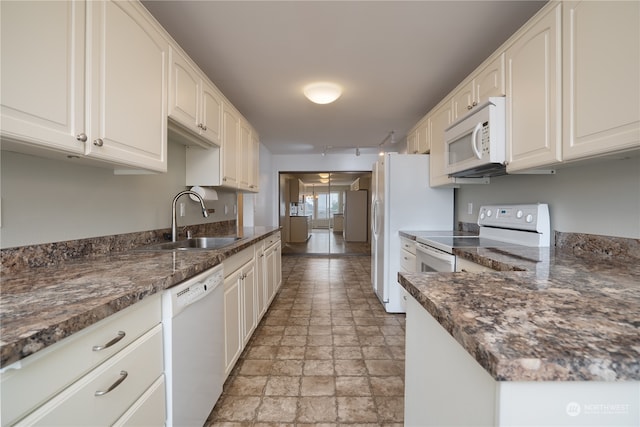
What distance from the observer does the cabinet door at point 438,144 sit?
2574 millimetres

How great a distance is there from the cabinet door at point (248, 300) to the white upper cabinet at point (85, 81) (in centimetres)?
100

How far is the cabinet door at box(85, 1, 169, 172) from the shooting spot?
110 cm

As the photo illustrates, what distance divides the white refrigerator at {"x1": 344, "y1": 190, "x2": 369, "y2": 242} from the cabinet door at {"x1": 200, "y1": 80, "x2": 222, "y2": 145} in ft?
19.7

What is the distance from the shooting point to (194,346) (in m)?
1.25

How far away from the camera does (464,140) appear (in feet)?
7.13

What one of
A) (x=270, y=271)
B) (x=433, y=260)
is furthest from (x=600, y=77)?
(x=270, y=271)

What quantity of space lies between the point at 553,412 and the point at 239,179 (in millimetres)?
2755

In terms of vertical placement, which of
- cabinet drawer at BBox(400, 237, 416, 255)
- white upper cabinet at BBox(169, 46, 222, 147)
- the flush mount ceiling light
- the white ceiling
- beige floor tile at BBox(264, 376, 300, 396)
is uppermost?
the white ceiling

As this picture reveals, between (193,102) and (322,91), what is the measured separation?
1.18m

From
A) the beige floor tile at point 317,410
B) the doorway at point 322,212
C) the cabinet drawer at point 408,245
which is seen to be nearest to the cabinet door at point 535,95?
the cabinet drawer at point 408,245

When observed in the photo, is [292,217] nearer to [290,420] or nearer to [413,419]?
[290,420]

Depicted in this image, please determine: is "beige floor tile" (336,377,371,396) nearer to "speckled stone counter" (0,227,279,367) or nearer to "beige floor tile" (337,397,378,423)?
"beige floor tile" (337,397,378,423)

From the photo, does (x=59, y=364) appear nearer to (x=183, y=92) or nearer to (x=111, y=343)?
(x=111, y=343)

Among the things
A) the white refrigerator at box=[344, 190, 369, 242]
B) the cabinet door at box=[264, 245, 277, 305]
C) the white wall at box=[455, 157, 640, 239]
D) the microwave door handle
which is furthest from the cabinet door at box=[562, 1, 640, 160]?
the white refrigerator at box=[344, 190, 369, 242]
